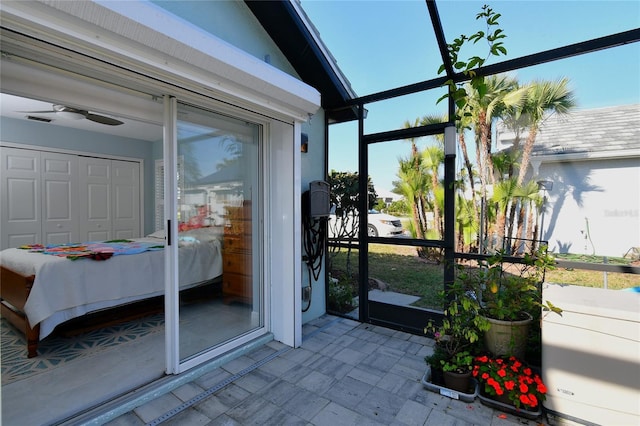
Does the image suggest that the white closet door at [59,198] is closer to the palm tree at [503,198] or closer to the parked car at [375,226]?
the parked car at [375,226]

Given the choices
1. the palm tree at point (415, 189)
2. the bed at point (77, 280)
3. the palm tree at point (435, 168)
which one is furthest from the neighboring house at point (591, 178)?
the bed at point (77, 280)

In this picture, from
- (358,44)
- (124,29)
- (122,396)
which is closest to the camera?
(124,29)

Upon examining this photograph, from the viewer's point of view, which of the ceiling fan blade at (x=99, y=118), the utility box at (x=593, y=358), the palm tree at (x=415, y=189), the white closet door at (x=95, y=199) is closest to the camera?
the utility box at (x=593, y=358)

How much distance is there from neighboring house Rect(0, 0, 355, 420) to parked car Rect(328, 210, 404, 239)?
2.06 feet

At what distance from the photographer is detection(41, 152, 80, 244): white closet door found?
5.32 m

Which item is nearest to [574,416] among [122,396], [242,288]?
[242,288]

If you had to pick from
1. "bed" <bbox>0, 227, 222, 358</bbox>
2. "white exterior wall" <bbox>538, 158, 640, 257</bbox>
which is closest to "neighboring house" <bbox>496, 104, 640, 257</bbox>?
"white exterior wall" <bbox>538, 158, 640, 257</bbox>

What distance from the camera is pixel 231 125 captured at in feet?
9.37

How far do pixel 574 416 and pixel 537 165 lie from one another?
6.34 ft

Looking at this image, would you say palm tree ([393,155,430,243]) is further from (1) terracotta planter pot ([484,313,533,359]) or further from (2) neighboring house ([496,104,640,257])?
(1) terracotta planter pot ([484,313,533,359])

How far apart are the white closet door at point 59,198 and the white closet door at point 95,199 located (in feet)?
0.35

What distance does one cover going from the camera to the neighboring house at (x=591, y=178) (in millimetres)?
2396

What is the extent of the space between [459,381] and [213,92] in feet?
9.27

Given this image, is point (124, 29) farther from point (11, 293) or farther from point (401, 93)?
point (11, 293)
